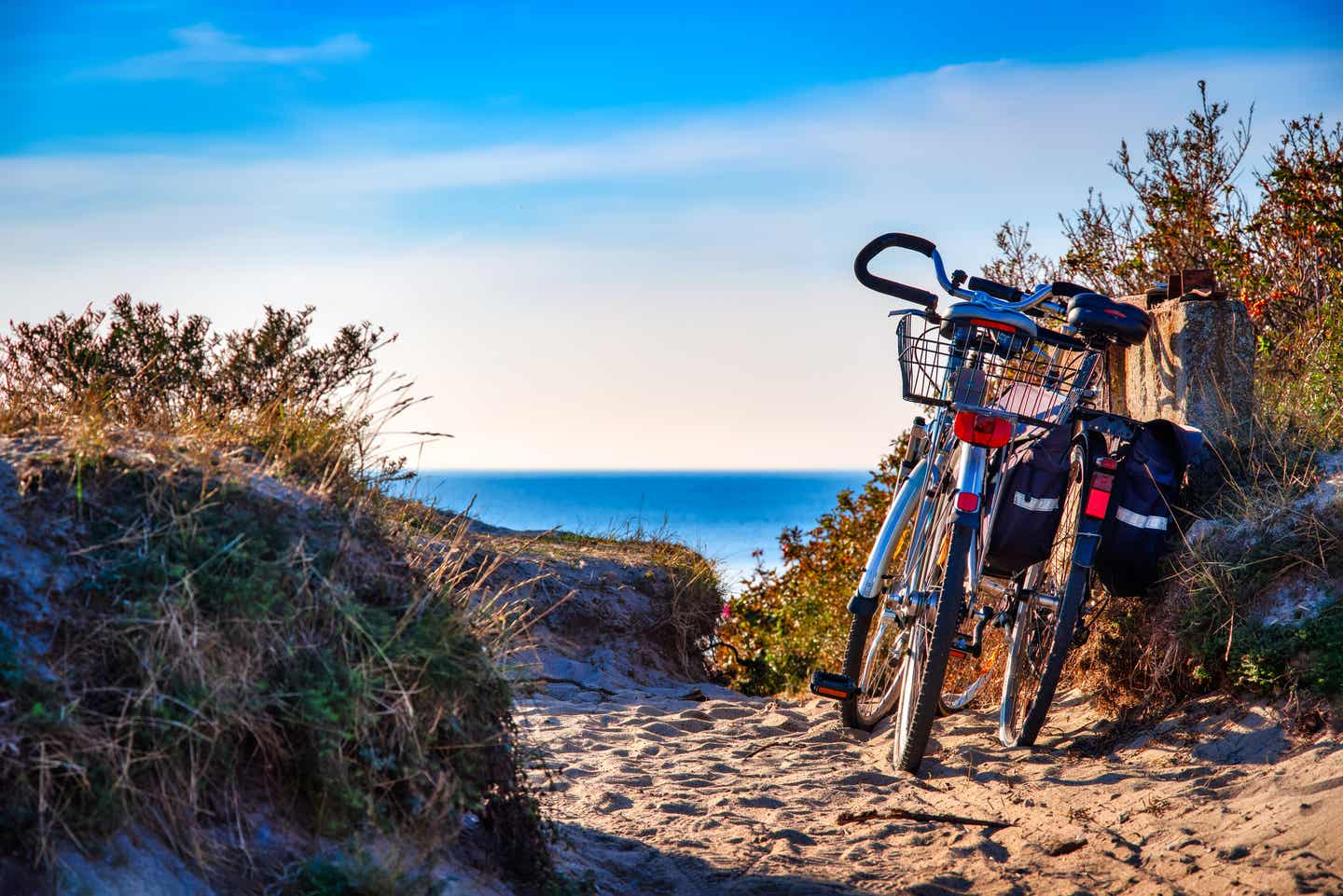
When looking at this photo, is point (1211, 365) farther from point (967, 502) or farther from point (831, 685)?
point (831, 685)

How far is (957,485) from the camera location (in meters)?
4.80

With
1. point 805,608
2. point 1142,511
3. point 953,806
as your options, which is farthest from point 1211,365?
point 805,608

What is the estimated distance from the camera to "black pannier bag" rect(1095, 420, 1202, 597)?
508cm

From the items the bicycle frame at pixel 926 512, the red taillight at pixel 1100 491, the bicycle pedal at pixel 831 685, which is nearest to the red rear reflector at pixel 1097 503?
the red taillight at pixel 1100 491

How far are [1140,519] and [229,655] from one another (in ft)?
13.3

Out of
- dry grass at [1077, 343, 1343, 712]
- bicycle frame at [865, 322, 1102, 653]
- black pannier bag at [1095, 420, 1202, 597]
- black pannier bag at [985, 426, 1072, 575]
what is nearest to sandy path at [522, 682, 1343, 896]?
dry grass at [1077, 343, 1343, 712]

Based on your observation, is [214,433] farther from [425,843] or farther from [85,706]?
[425,843]

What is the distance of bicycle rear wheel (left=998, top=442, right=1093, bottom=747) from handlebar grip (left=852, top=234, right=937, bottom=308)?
109 centimetres

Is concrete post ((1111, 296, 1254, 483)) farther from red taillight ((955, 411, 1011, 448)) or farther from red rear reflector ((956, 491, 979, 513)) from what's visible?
red rear reflector ((956, 491, 979, 513))

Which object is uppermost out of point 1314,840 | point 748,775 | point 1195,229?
point 1195,229

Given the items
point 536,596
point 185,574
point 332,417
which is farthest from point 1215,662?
point 536,596

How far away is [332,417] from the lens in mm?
3961

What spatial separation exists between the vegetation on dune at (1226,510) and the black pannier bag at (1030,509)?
682 mm

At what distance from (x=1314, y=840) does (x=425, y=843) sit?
9.15ft
